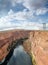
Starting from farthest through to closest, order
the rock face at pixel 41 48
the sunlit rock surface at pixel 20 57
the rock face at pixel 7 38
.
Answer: the sunlit rock surface at pixel 20 57 < the rock face at pixel 7 38 < the rock face at pixel 41 48

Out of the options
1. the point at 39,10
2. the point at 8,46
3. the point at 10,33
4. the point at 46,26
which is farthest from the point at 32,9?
the point at 8,46

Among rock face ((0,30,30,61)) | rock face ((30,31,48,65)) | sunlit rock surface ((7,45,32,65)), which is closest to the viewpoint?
rock face ((30,31,48,65))

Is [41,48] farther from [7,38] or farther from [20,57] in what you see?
[20,57]

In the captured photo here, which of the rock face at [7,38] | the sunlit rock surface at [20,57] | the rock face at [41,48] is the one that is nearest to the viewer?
the rock face at [41,48]

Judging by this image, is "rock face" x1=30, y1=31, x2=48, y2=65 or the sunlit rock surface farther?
the sunlit rock surface

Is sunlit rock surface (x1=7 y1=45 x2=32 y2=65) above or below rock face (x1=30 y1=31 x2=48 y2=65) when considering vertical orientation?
below

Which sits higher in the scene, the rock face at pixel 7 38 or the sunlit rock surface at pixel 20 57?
the rock face at pixel 7 38

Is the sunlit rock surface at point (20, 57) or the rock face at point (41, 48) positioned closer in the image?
the rock face at point (41, 48)

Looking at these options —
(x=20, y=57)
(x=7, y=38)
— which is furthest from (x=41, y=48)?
(x=20, y=57)

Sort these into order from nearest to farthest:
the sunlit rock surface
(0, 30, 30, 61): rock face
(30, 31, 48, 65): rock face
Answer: (30, 31, 48, 65): rock face, (0, 30, 30, 61): rock face, the sunlit rock surface

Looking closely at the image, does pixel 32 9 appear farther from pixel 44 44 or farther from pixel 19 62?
pixel 19 62

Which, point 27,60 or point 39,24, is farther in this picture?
point 27,60
